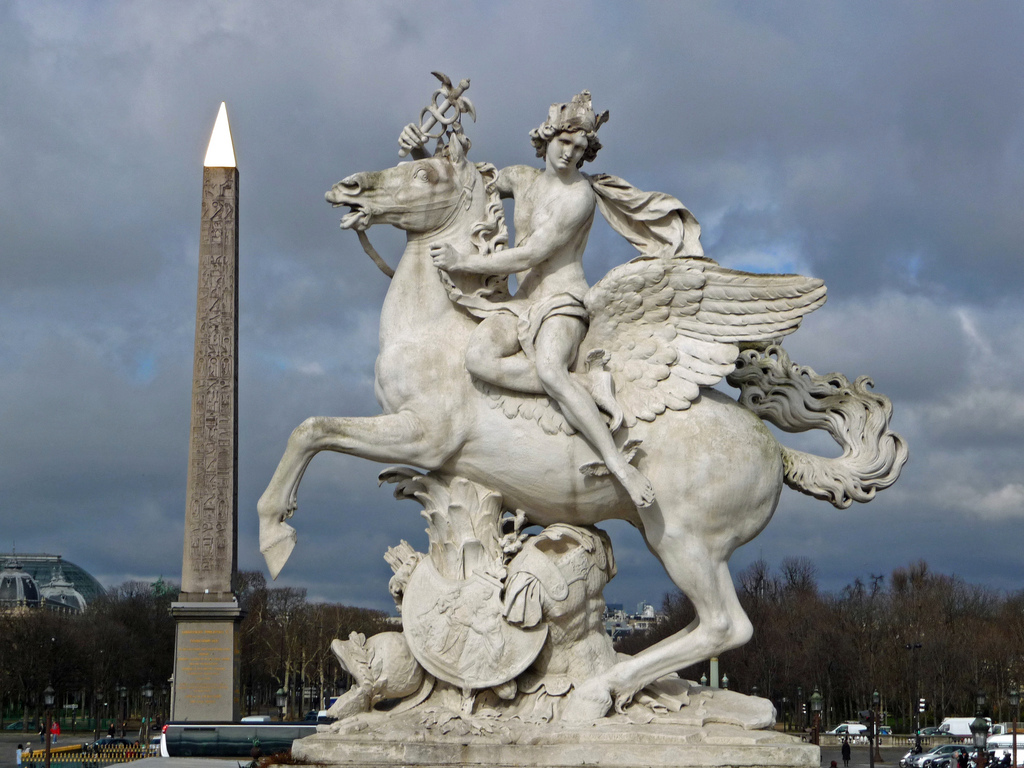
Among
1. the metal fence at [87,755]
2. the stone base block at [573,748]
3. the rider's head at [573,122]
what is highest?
the rider's head at [573,122]

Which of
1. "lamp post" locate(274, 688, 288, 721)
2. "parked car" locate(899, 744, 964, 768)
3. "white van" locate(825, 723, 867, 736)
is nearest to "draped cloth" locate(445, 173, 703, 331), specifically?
"parked car" locate(899, 744, 964, 768)

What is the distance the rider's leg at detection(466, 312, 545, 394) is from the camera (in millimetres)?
7387

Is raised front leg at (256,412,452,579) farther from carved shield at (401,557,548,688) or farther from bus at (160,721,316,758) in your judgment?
bus at (160,721,316,758)

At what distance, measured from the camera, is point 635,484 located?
718 cm

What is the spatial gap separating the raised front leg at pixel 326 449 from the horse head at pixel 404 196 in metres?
1.24

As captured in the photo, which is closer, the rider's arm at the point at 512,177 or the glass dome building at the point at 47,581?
the rider's arm at the point at 512,177

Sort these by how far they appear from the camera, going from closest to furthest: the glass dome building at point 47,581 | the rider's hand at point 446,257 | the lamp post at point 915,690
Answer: the rider's hand at point 446,257, the lamp post at point 915,690, the glass dome building at point 47,581

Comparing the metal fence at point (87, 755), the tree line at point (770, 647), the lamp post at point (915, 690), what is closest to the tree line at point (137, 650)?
the tree line at point (770, 647)

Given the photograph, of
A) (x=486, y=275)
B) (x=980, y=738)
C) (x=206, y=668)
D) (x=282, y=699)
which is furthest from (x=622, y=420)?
(x=282, y=699)

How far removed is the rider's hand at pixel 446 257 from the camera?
750 cm

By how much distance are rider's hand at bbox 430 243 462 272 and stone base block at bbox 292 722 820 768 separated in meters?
2.64

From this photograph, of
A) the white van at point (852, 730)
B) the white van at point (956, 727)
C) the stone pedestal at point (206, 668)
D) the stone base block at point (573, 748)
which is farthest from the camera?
the white van at point (956, 727)

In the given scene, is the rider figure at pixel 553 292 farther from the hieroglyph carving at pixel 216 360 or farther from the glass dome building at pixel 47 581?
the glass dome building at pixel 47 581

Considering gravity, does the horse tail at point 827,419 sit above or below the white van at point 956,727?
above
